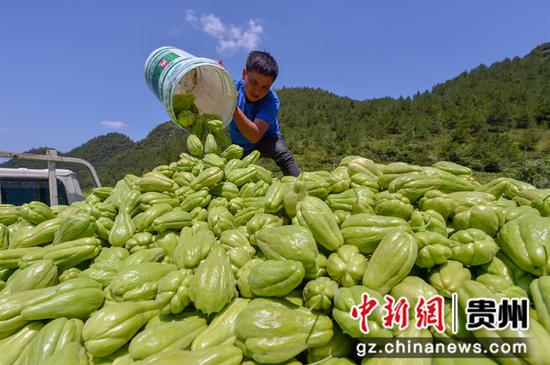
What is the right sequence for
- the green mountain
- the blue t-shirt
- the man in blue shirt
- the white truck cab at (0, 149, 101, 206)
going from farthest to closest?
1. the green mountain
2. the white truck cab at (0, 149, 101, 206)
3. the blue t-shirt
4. the man in blue shirt

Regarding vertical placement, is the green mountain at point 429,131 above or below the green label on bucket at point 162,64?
above

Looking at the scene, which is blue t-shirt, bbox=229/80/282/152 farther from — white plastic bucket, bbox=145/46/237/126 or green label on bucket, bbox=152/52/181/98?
green label on bucket, bbox=152/52/181/98

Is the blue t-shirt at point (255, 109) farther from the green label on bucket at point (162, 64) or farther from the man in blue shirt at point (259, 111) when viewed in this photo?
the green label on bucket at point (162, 64)

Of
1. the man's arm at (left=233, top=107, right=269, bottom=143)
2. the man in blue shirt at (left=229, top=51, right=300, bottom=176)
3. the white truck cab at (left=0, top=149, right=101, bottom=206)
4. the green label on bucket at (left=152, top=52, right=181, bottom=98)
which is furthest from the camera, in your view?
the white truck cab at (left=0, top=149, right=101, bottom=206)

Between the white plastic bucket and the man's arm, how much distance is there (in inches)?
16.5

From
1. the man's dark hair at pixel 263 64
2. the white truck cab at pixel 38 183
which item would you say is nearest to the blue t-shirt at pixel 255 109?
the man's dark hair at pixel 263 64

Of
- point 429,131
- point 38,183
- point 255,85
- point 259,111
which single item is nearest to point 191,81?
point 255,85

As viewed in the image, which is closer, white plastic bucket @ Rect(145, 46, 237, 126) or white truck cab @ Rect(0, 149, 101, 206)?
white plastic bucket @ Rect(145, 46, 237, 126)

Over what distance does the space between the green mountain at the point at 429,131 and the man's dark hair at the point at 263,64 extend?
40.2 meters

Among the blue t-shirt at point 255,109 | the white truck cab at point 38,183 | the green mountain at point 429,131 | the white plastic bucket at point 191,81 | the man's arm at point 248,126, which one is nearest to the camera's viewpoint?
the white plastic bucket at point 191,81

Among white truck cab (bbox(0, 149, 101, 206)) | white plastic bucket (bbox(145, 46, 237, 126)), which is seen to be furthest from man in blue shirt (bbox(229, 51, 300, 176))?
white truck cab (bbox(0, 149, 101, 206))

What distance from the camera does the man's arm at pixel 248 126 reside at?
19.4ft

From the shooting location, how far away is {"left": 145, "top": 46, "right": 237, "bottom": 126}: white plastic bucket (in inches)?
172

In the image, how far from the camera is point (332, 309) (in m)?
2.17
